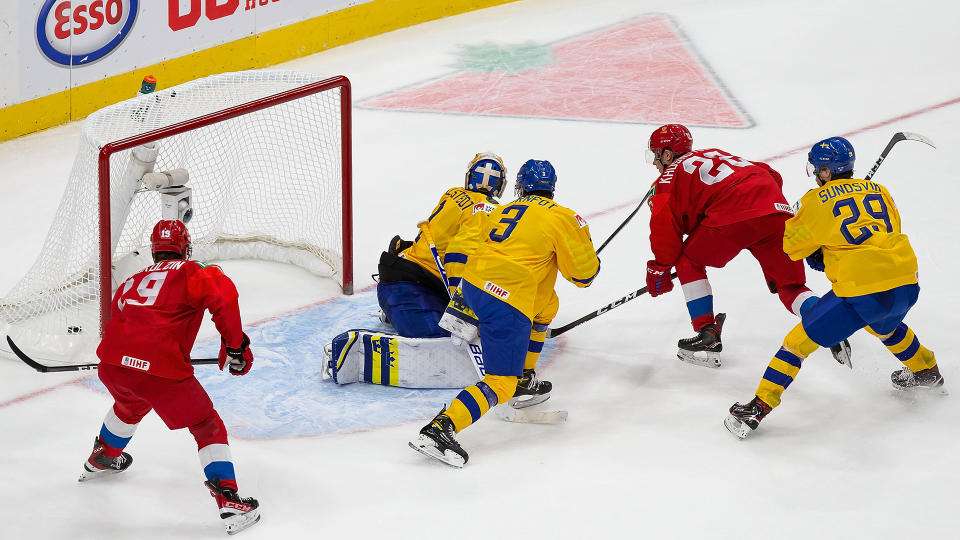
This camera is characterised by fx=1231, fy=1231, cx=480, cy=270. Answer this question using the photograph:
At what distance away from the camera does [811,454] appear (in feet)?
13.8

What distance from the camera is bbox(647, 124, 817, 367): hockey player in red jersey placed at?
476cm

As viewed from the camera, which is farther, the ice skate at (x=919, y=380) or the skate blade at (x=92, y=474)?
the ice skate at (x=919, y=380)

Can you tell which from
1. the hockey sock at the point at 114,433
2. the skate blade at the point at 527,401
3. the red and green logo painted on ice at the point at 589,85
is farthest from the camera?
the red and green logo painted on ice at the point at 589,85

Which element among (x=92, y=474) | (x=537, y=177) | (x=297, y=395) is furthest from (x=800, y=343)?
(x=92, y=474)

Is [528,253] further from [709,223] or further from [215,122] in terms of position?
[215,122]

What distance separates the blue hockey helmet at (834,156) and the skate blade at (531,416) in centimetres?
123

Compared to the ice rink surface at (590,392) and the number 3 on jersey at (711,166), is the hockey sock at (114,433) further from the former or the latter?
the number 3 on jersey at (711,166)

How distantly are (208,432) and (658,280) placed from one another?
1.88 meters

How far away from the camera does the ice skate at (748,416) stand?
4.25 m

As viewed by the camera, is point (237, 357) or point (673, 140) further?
point (673, 140)

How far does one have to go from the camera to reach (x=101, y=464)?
3.97 metres

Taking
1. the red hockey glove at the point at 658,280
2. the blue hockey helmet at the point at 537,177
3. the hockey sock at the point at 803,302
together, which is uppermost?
the blue hockey helmet at the point at 537,177

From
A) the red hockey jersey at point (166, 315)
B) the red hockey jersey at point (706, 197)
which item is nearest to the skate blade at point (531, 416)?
the red hockey jersey at point (706, 197)

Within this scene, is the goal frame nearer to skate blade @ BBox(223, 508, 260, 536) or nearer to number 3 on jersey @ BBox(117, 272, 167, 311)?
number 3 on jersey @ BBox(117, 272, 167, 311)
